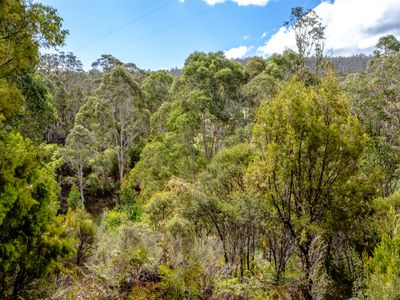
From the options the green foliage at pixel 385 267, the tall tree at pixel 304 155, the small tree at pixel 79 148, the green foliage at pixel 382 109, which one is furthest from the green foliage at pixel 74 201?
the green foliage at pixel 385 267

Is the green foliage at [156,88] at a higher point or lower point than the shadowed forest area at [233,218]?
higher

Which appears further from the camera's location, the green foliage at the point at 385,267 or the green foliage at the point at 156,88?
the green foliage at the point at 156,88

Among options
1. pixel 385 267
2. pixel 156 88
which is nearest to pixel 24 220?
pixel 385 267

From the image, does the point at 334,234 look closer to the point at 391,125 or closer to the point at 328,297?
the point at 328,297

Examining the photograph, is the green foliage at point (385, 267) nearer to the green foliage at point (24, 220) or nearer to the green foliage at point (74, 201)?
the green foliage at point (24, 220)

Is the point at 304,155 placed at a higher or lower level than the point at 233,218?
higher

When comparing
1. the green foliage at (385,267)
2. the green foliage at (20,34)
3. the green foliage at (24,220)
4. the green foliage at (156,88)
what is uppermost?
the green foliage at (156,88)

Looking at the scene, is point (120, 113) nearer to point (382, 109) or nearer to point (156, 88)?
point (156, 88)

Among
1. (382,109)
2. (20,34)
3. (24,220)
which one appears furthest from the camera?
(382,109)

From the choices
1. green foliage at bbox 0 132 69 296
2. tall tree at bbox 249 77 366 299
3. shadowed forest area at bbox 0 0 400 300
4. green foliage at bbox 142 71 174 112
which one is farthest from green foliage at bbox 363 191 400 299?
green foliage at bbox 142 71 174 112

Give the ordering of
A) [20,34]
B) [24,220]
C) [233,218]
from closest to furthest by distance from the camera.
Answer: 1. [24,220]
2. [20,34]
3. [233,218]

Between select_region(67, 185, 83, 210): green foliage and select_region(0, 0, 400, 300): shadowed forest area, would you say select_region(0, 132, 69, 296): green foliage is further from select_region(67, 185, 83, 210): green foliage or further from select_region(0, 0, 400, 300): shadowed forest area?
select_region(67, 185, 83, 210): green foliage

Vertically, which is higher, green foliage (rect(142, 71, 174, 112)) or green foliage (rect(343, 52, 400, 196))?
green foliage (rect(142, 71, 174, 112))

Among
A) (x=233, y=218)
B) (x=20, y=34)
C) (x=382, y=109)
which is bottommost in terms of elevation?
(x=233, y=218)
